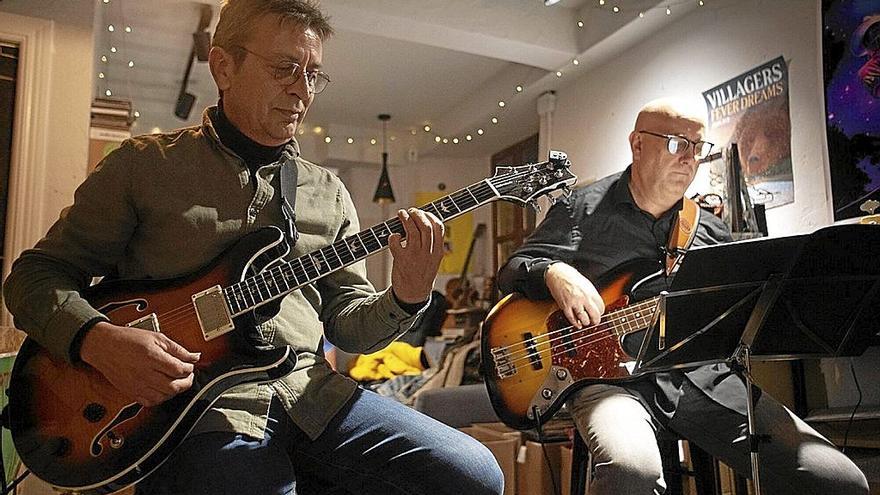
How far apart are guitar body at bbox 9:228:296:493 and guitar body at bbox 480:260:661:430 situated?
86 cm

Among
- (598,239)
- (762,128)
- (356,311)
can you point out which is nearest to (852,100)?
(762,128)

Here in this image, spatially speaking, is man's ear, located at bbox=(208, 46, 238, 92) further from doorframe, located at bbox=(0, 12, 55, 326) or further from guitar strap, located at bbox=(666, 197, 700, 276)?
doorframe, located at bbox=(0, 12, 55, 326)

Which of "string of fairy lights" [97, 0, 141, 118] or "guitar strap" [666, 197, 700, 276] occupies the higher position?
"string of fairy lights" [97, 0, 141, 118]

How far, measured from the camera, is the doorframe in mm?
3129

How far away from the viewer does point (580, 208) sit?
2107mm

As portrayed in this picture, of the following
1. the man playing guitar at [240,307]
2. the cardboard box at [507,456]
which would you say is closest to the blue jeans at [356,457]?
the man playing guitar at [240,307]

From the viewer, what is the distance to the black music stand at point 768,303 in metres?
1.34

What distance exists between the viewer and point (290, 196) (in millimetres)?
1387

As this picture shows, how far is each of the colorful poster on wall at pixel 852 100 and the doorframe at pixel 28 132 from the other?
339 cm

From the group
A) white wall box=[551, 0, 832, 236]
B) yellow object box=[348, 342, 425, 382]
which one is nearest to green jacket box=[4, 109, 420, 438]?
white wall box=[551, 0, 832, 236]

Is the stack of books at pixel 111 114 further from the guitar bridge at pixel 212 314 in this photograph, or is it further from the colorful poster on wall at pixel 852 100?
the colorful poster on wall at pixel 852 100

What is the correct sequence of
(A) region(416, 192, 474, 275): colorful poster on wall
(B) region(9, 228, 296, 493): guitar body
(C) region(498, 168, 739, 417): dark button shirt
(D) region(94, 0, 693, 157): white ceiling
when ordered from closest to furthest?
(B) region(9, 228, 296, 493): guitar body
(C) region(498, 168, 739, 417): dark button shirt
(D) region(94, 0, 693, 157): white ceiling
(A) region(416, 192, 474, 275): colorful poster on wall

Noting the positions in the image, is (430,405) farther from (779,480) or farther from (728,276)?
(728,276)

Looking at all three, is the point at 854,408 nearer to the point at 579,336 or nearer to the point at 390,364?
the point at 579,336
